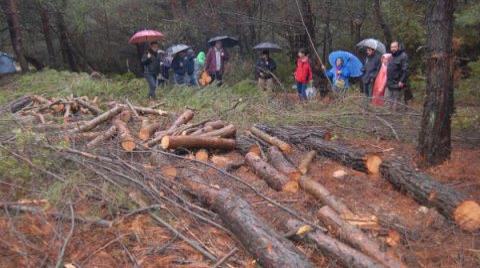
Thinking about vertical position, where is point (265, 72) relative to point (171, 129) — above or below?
above

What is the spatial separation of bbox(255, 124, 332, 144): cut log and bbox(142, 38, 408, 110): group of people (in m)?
1.54

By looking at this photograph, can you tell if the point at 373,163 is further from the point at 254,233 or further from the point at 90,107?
the point at 90,107

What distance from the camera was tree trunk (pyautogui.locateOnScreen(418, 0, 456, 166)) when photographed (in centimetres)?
614

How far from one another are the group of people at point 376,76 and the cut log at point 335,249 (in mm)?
4681

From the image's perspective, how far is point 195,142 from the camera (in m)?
7.39

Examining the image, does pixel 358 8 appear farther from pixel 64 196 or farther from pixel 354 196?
pixel 64 196

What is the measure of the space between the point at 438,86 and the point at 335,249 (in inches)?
116

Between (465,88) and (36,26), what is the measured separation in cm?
1676

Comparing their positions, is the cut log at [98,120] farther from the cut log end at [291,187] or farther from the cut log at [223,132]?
the cut log end at [291,187]

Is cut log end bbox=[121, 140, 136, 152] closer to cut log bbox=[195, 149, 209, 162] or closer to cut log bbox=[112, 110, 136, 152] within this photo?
cut log bbox=[112, 110, 136, 152]

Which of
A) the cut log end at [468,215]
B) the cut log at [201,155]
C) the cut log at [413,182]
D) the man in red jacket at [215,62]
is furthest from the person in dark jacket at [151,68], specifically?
the cut log end at [468,215]

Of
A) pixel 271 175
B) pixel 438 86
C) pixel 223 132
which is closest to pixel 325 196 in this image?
pixel 271 175

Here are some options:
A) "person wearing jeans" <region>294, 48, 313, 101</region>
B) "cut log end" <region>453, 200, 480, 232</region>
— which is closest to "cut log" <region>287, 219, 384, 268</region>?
"cut log end" <region>453, 200, 480, 232</region>

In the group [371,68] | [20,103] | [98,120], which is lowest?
[98,120]
